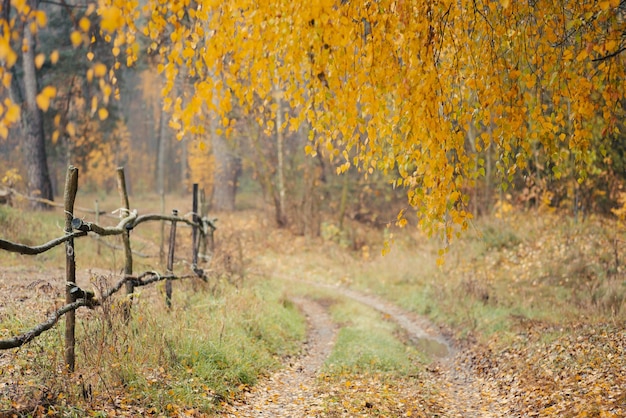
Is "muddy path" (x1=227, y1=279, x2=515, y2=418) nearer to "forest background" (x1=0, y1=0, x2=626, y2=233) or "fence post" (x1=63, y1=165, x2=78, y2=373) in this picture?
"fence post" (x1=63, y1=165, x2=78, y2=373)

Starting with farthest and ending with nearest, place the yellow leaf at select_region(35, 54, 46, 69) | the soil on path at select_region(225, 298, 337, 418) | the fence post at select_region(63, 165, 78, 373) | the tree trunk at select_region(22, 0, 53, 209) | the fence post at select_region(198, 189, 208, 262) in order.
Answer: the tree trunk at select_region(22, 0, 53, 209) < the fence post at select_region(198, 189, 208, 262) < the soil on path at select_region(225, 298, 337, 418) < the fence post at select_region(63, 165, 78, 373) < the yellow leaf at select_region(35, 54, 46, 69)

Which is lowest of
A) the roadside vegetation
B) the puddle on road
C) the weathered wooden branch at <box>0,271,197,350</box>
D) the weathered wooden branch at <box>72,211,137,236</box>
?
the puddle on road

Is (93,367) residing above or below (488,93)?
below

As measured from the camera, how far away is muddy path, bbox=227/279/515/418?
243 inches

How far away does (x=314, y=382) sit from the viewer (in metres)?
7.19

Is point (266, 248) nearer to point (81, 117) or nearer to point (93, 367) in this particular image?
point (81, 117)

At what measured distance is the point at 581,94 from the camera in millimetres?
5547

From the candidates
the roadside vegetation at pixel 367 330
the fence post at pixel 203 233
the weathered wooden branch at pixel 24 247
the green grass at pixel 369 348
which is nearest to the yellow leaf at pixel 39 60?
the weathered wooden branch at pixel 24 247

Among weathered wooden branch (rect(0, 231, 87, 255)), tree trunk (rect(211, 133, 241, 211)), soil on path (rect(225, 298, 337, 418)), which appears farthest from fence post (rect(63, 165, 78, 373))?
tree trunk (rect(211, 133, 241, 211))

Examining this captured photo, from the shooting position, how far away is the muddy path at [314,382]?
616 centimetres

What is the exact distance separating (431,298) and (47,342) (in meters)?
9.19

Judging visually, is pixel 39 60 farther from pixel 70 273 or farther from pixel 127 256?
pixel 127 256

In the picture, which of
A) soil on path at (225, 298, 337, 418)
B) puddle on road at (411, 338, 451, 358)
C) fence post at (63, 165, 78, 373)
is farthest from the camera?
puddle on road at (411, 338, 451, 358)

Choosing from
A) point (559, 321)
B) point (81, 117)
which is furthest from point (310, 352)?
point (81, 117)
